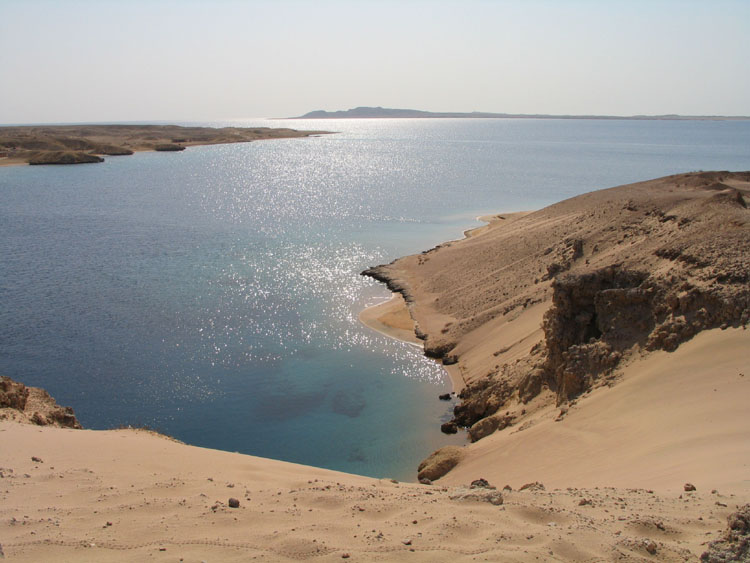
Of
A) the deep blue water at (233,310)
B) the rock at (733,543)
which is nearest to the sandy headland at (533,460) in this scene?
the rock at (733,543)

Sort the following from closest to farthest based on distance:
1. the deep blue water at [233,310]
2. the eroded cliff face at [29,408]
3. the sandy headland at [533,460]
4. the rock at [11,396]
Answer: the sandy headland at [533,460] → the eroded cliff face at [29,408] → the rock at [11,396] → the deep blue water at [233,310]

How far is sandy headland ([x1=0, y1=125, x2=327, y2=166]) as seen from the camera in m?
98.8

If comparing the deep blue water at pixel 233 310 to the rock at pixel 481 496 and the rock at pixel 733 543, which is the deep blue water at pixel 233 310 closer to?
the rock at pixel 481 496

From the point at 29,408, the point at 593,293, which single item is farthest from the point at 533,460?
the point at 29,408

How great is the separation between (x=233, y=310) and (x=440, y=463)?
52.7 feet

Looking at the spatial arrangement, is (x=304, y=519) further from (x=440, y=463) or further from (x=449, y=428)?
(x=449, y=428)

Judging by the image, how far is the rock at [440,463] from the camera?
47.0 ft

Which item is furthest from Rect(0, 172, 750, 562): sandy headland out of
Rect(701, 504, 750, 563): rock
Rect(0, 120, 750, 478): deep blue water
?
Rect(0, 120, 750, 478): deep blue water

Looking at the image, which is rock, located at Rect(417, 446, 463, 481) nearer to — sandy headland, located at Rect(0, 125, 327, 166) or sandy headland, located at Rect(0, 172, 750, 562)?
sandy headland, located at Rect(0, 172, 750, 562)

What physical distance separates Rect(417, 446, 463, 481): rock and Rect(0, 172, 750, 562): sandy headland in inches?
2.1

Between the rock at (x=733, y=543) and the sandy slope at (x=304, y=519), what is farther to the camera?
the sandy slope at (x=304, y=519)

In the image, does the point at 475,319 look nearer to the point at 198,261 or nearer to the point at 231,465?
the point at 231,465

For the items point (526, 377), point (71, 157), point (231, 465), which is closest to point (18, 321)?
point (231, 465)

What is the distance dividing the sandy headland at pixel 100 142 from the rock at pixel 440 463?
10174cm
